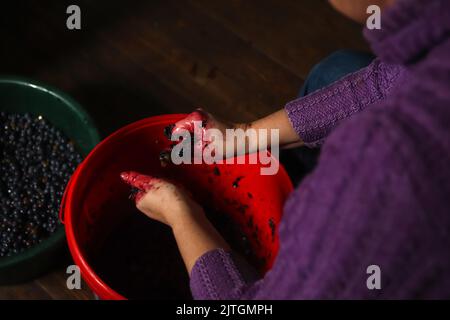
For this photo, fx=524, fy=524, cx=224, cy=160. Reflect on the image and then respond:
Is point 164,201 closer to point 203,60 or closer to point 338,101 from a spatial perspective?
point 338,101

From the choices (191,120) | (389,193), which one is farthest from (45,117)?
(389,193)

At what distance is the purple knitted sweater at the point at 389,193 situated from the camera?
1.23 ft

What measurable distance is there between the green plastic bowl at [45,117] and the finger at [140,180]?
0.51 ft

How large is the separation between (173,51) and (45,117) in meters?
0.36

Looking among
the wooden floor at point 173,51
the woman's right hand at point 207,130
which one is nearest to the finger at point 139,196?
the woman's right hand at point 207,130

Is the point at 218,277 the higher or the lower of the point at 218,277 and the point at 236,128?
the lower

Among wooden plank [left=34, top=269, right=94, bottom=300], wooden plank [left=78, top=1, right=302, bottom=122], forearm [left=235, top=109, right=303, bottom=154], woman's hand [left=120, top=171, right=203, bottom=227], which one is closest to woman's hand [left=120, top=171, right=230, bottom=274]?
woman's hand [left=120, top=171, right=203, bottom=227]

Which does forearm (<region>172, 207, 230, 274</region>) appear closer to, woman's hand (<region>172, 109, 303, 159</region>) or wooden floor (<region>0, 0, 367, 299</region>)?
woman's hand (<region>172, 109, 303, 159</region>)

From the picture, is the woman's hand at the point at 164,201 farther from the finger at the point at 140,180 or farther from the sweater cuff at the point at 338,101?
the sweater cuff at the point at 338,101

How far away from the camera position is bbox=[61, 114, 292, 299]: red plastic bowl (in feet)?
2.58

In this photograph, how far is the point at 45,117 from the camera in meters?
1.02

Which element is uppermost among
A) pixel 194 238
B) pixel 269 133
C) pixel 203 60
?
pixel 203 60
